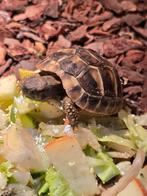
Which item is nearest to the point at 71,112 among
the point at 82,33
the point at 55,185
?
the point at 55,185

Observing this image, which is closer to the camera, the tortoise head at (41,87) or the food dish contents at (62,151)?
the food dish contents at (62,151)

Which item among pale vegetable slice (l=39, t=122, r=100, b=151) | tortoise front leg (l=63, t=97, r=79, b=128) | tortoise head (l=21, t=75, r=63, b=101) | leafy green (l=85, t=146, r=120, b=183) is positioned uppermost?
tortoise head (l=21, t=75, r=63, b=101)

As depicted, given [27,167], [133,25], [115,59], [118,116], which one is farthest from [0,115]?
[133,25]

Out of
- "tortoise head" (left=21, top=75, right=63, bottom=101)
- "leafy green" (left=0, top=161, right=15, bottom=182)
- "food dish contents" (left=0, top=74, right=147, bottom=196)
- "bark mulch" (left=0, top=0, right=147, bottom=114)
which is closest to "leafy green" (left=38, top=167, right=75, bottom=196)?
"food dish contents" (left=0, top=74, right=147, bottom=196)

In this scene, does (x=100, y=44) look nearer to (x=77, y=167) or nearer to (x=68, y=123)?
(x=68, y=123)

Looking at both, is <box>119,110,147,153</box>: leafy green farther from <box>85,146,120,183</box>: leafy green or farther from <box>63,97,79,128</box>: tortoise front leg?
<box>63,97,79,128</box>: tortoise front leg

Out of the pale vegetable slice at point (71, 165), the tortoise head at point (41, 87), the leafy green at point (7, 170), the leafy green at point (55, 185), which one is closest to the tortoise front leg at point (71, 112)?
the tortoise head at point (41, 87)

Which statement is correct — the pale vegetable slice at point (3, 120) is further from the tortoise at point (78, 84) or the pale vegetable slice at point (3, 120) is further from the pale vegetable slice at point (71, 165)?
the pale vegetable slice at point (71, 165)
